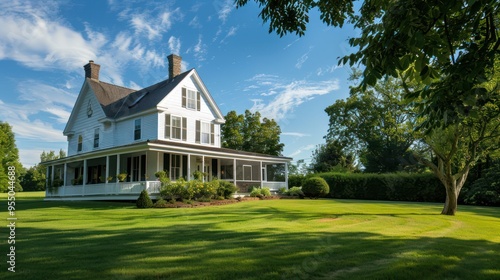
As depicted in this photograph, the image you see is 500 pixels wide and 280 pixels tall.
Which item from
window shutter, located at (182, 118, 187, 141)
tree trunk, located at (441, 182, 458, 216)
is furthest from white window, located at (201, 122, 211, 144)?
tree trunk, located at (441, 182, 458, 216)

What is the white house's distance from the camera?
2288cm

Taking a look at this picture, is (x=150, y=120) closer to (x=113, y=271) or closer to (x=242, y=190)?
(x=242, y=190)

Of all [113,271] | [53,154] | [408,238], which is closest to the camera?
[113,271]

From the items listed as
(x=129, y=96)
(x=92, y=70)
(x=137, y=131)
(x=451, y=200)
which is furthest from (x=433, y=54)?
(x=92, y=70)

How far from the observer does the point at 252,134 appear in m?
42.6

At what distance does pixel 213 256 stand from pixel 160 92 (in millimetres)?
21407

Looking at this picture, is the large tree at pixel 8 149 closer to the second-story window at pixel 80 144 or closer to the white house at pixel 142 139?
the white house at pixel 142 139

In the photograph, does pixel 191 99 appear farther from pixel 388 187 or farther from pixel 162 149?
pixel 388 187

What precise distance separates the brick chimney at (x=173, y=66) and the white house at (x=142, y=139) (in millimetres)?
78

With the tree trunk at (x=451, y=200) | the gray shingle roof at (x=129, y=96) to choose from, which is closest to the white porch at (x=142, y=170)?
the gray shingle roof at (x=129, y=96)

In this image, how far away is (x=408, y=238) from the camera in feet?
26.2

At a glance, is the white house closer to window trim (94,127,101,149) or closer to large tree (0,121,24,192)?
window trim (94,127,101,149)

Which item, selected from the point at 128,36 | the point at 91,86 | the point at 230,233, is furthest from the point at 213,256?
the point at 91,86

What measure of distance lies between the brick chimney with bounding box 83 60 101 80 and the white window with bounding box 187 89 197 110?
9207 mm
